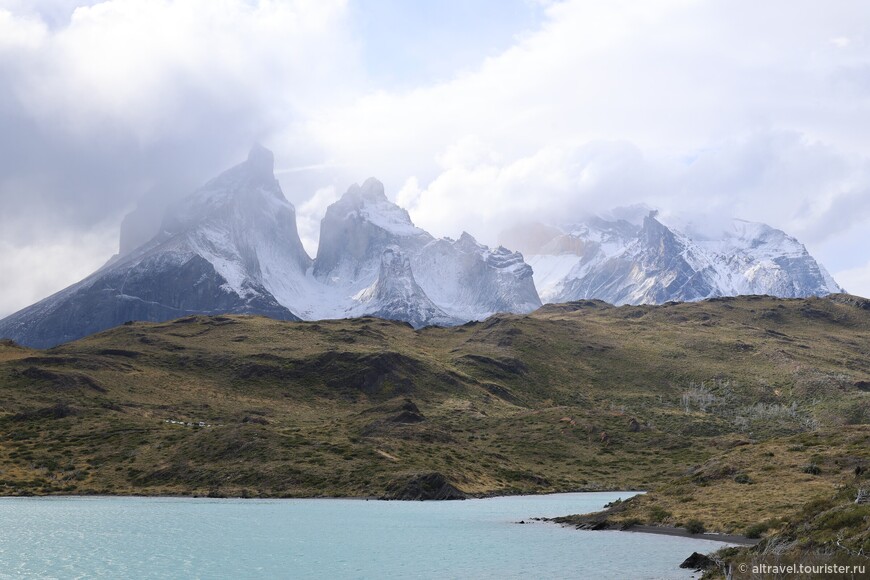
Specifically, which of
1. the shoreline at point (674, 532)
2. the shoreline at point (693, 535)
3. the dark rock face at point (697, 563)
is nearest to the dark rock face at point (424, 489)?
the shoreline at point (674, 532)

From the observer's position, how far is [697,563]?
1799 inches

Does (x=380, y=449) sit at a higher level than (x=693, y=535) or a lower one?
higher

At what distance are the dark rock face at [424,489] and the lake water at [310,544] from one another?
562 inches

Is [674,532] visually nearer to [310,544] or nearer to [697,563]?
[697,563]

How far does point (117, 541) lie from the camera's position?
58.6 m

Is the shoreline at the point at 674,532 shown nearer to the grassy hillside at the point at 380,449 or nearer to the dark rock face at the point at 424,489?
the grassy hillside at the point at 380,449

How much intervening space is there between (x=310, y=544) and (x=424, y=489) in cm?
4863

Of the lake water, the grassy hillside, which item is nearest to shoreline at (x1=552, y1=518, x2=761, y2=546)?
the lake water

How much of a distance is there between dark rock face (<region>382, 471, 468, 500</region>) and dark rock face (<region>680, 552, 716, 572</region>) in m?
61.0

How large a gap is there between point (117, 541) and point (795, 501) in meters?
48.5

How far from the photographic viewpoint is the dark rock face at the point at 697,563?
44.7 meters

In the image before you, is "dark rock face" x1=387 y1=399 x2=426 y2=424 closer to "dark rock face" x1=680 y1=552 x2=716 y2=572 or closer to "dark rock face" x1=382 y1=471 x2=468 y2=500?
"dark rock face" x1=382 y1=471 x2=468 y2=500

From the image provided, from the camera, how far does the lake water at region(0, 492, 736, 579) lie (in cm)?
4672

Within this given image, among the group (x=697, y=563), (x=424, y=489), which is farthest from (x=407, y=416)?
(x=697, y=563)
